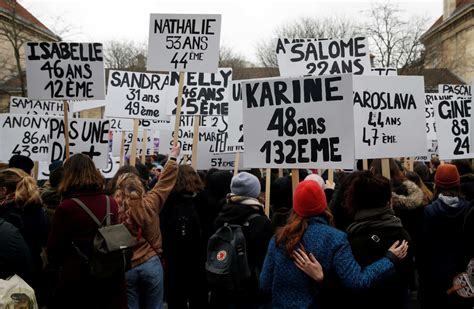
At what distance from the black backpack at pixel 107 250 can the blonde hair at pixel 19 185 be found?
1.22 metres

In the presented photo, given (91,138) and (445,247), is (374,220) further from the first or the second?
(91,138)

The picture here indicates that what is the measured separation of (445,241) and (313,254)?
198 cm

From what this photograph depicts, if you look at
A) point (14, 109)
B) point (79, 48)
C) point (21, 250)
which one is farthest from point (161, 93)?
point (21, 250)

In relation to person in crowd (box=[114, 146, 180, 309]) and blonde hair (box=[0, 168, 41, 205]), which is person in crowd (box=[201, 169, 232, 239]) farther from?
blonde hair (box=[0, 168, 41, 205])

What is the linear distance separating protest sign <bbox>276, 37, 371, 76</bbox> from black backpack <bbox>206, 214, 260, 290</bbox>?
398cm

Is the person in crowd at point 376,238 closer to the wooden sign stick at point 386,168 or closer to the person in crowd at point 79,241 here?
the person in crowd at point 79,241

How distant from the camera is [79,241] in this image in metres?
4.32

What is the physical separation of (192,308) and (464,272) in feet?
9.24

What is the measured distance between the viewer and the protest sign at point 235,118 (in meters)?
8.99

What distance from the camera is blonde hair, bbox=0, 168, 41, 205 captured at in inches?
208

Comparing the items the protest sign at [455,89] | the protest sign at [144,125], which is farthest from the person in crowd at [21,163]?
the protest sign at [455,89]

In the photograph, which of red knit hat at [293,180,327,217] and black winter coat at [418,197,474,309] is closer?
red knit hat at [293,180,327,217]

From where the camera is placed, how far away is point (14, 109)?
1179cm

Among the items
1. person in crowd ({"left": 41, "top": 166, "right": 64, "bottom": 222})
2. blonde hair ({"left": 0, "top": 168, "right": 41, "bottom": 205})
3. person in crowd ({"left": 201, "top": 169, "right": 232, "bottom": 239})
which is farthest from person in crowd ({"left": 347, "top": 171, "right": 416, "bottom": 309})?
person in crowd ({"left": 41, "top": 166, "right": 64, "bottom": 222})
